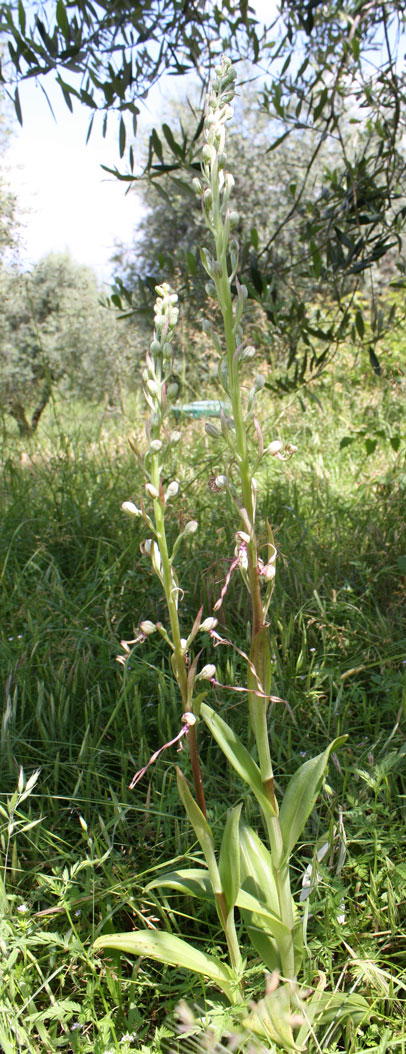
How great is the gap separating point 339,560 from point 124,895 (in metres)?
1.88

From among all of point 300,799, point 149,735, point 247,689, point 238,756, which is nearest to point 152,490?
point 247,689

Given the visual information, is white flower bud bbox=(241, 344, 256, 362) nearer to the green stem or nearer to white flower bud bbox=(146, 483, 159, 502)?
the green stem

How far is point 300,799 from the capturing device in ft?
5.36

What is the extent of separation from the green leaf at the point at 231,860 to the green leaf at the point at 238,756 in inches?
2.1

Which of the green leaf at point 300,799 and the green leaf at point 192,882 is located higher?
the green leaf at point 300,799

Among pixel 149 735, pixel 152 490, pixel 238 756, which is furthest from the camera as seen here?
pixel 149 735

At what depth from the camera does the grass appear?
1.71 m

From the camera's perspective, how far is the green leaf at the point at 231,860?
1.54 meters

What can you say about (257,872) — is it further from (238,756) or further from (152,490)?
(152,490)

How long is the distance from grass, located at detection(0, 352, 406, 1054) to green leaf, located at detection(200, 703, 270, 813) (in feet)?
1.26

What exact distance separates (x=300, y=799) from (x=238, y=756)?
18 centimetres

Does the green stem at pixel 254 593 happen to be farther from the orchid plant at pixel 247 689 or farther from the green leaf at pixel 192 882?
the green leaf at pixel 192 882

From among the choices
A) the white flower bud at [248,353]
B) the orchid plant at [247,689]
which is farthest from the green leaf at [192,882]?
the white flower bud at [248,353]

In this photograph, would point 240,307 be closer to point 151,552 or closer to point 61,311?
point 151,552
